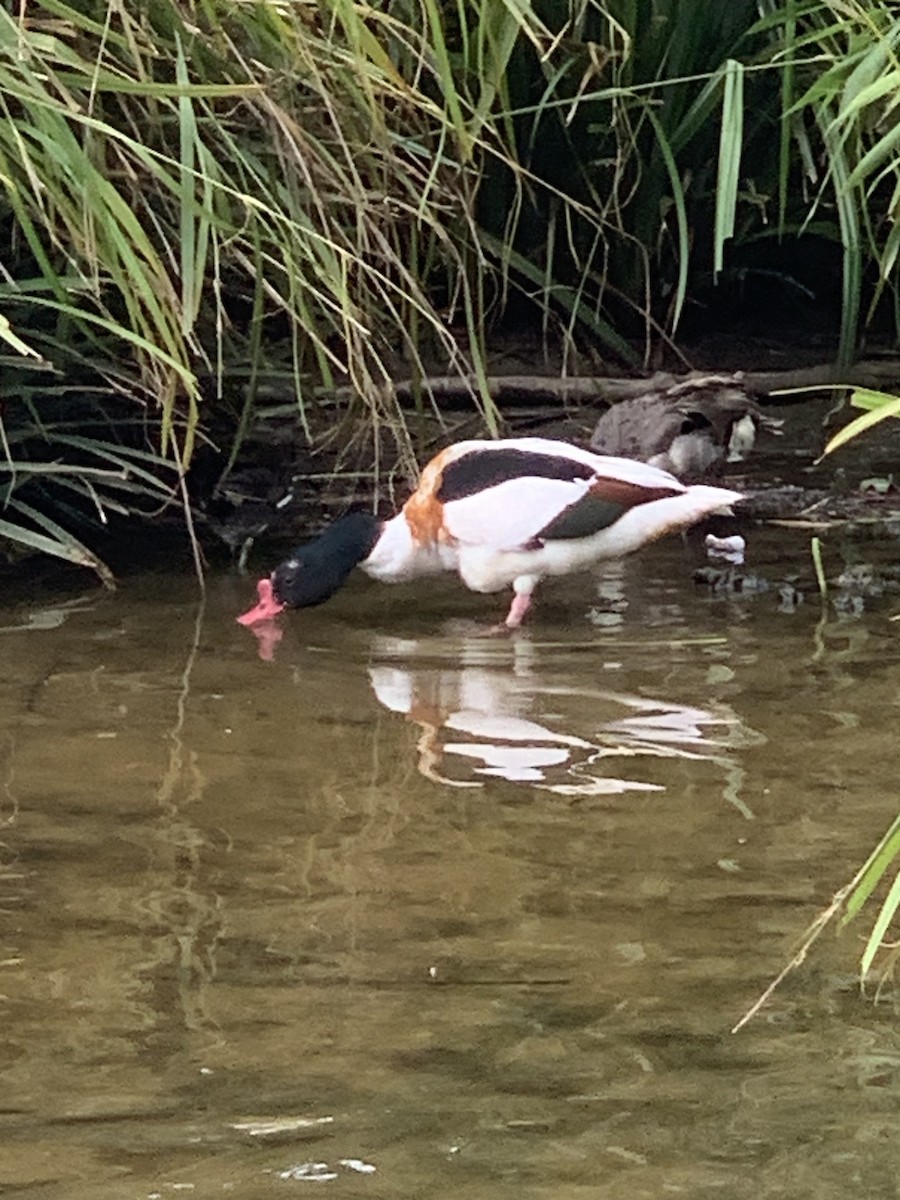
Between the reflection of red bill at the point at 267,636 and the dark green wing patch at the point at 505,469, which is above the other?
the dark green wing patch at the point at 505,469

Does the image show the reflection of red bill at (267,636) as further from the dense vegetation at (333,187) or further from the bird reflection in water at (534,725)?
the dense vegetation at (333,187)

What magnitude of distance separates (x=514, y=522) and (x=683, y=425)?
0.88 m

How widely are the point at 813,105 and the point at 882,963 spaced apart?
321cm

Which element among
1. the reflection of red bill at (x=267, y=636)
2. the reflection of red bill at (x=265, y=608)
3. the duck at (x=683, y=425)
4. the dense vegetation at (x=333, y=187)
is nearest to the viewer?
the dense vegetation at (x=333, y=187)

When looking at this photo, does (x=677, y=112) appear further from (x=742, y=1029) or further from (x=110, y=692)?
(x=742, y=1029)

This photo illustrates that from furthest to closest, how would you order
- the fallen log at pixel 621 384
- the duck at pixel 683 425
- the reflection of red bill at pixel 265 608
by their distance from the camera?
the fallen log at pixel 621 384 → the duck at pixel 683 425 → the reflection of red bill at pixel 265 608

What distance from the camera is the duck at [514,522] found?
164 inches

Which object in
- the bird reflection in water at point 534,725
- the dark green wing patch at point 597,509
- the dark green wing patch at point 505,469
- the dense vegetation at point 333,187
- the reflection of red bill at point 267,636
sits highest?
the dense vegetation at point 333,187

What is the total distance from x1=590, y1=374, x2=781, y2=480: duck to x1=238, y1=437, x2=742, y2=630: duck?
1.80ft

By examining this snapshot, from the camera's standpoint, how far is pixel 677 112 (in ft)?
17.4

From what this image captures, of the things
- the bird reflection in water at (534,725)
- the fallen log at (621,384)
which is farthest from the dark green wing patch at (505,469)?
the fallen log at (621,384)

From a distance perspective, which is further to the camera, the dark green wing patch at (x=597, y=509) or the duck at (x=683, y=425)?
the duck at (x=683, y=425)

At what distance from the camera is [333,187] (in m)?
3.91

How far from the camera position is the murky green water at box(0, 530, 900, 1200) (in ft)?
5.89
